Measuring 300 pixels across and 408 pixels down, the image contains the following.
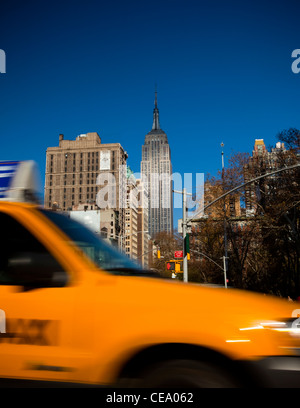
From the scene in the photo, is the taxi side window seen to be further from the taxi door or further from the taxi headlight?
the taxi headlight

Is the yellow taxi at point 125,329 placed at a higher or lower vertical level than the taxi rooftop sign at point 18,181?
lower

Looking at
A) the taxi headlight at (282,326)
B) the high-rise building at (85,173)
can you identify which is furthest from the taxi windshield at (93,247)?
the high-rise building at (85,173)

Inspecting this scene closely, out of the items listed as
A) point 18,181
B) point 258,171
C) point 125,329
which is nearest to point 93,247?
point 125,329

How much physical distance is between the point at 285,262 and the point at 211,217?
7.78 m

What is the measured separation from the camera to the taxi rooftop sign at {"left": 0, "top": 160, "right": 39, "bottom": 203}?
144 inches

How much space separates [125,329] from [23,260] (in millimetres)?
969

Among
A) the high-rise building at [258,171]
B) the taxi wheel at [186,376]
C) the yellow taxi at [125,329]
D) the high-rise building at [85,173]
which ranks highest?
the high-rise building at [85,173]

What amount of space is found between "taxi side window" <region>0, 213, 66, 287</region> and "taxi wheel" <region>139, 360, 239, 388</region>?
3.15ft

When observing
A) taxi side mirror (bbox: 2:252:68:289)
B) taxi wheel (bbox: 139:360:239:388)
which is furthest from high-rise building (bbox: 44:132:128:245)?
taxi wheel (bbox: 139:360:239:388)

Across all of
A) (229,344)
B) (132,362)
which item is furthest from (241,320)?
(132,362)

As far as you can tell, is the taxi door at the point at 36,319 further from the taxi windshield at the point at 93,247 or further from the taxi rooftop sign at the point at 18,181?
the taxi rooftop sign at the point at 18,181

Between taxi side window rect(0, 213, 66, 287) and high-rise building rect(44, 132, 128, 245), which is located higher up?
high-rise building rect(44, 132, 128, 245)

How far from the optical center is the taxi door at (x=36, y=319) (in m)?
2.70

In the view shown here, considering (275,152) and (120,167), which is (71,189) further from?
(275,152)
